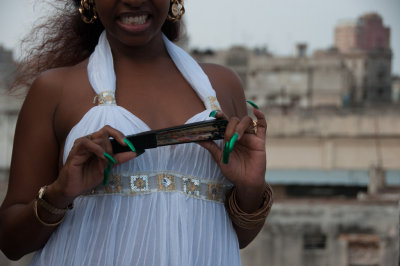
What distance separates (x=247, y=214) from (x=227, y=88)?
31 cm

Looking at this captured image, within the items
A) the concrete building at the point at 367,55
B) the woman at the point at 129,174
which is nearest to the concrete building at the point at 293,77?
the concrete building at the point at 367,55

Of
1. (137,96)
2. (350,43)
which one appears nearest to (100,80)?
(137,96)

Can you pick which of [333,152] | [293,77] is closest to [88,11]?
[333,152]

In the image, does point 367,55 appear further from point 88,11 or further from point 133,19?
point 133,19

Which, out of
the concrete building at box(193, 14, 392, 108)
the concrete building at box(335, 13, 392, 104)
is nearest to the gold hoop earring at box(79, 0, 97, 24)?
the concrete building at box(193, 14, 392, 108)

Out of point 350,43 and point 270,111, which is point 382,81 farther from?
point 270,111

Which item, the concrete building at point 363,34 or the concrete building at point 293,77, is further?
the concrete building at point 363,34

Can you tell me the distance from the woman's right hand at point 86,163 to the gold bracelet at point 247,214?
0.29 m

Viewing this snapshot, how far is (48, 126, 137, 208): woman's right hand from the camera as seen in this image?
1.44 m

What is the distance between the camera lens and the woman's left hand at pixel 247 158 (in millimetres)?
1575

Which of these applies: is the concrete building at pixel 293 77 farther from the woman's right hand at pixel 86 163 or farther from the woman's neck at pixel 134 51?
the woman's right hand at pixel 86 163

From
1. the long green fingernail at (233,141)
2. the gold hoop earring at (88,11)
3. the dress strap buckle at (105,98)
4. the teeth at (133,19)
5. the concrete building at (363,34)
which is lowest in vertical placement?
the long green fingernail at (233,141)

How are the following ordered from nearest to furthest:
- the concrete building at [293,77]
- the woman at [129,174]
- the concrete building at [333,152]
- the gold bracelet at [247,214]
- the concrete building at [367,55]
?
the woman at [129,174], the gold bracelet at [247,214], the concrete building at [333,152], the concrete building at [293,77], the concrete building at [367,55]

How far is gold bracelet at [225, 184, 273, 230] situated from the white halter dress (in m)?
0.05
